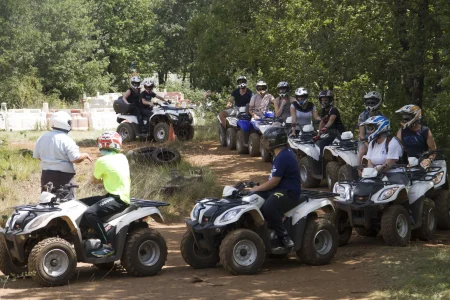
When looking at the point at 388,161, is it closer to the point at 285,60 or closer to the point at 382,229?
the point at 382,229

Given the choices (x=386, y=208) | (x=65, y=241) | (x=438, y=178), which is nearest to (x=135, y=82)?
(x=438, y=178)

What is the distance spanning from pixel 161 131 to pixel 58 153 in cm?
1323

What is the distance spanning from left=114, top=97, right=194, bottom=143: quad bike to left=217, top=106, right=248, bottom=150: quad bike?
128 cm

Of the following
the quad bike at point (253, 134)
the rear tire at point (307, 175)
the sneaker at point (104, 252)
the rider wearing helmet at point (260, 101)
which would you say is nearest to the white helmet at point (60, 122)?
the sneaker at point (104, 252)

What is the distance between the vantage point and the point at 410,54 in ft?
60.8

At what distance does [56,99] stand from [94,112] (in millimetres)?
14417

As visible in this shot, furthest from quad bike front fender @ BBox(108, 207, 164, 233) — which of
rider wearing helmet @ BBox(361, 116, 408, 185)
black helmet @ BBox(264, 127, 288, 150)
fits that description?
rider wearing helmet @ BBox(361, 116, 408, 185)

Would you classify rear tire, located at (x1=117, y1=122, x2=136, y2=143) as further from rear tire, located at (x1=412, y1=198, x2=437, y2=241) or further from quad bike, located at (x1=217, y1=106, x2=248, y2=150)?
rear tire, located at (x1=412, y1=198, x2=437, y2=241)

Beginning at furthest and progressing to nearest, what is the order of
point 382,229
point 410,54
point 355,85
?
point 355,85 < point 410,54 < point 382,229

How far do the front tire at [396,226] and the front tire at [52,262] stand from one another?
4.60m

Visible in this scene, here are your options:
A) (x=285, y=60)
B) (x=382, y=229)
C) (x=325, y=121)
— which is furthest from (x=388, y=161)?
(x=285, y=60)

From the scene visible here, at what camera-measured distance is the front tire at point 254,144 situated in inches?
899

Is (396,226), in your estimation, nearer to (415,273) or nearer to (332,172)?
(415,273)

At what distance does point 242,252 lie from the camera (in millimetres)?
11328
